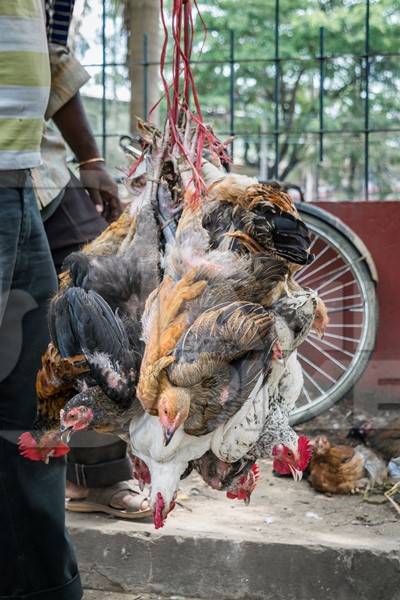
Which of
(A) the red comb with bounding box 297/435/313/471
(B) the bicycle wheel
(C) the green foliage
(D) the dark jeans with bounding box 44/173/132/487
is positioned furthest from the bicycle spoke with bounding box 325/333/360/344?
(C) the green foliage

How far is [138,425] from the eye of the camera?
1.93 m

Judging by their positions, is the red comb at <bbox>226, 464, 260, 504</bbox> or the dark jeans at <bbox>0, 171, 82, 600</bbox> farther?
the dark jeans at <bbox>0, 171, 82, 600</bbox>

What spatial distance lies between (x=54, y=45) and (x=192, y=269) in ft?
4.13

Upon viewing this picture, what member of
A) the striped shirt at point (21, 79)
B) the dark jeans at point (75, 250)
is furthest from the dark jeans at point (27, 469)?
the dark jeans at point (75, 250)

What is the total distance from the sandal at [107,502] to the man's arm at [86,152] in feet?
4.04

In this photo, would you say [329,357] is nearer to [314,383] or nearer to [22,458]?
[314,383]

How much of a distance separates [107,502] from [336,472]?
1.16 meters

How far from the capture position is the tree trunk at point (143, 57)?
223 inches

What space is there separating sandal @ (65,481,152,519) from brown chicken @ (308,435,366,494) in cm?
97

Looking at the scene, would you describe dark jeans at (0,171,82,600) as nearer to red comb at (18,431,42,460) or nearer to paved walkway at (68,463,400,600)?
red comb at (18,431,42,460)

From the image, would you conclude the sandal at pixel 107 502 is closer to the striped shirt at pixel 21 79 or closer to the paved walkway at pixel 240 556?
the paved walkway at pixel 240 556

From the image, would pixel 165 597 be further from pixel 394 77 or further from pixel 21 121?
pixel 394 77

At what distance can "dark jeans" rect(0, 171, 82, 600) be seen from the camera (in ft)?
8.12

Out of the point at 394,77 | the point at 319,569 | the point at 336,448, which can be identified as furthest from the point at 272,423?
the point at 394,77
